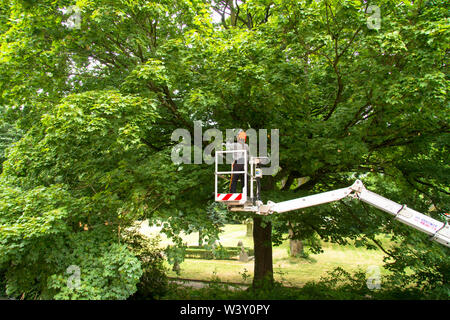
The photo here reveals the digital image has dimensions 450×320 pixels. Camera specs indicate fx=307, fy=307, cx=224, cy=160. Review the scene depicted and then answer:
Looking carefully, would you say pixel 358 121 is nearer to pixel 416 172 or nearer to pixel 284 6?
pixel 416 172

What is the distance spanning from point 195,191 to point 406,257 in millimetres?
5546

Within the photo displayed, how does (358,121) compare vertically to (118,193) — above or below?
above

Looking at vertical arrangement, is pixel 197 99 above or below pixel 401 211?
above

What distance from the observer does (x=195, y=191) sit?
8.49 meters

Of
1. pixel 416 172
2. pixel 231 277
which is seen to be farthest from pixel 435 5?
pixel 231 277

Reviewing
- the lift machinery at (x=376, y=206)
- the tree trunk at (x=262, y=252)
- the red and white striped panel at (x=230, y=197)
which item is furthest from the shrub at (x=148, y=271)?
the red and white striped panel at (x=230, y=197)

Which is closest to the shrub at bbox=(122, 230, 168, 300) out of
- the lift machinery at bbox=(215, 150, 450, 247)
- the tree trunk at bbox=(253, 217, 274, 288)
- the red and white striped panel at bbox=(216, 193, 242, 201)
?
the tree trunk at bbox=(253, 217, 274, 288)

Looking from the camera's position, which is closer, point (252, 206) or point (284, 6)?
point (252, 206)

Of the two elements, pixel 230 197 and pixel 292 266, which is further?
pixel 292 266

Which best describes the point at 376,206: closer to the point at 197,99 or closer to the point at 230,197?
the point at 230,197

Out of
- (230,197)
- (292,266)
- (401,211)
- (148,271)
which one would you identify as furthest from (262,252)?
(292,266)

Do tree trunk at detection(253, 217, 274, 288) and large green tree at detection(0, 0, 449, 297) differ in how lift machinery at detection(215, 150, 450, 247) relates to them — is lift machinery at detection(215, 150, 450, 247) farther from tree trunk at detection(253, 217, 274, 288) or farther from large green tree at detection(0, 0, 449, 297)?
tree trunk at detection(253, 217, 274, 288)

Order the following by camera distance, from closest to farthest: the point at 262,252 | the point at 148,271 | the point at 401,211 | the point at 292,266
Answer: the point at 401,211 < the point at 148,271 < the point at 262,252 < the point at 292,266

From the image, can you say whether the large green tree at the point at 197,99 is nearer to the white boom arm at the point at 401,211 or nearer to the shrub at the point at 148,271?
the white boom arm at the point at 401,211
